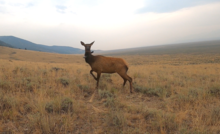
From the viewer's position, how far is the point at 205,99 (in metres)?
5.25

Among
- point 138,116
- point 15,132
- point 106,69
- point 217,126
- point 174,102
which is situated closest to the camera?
point 15,132

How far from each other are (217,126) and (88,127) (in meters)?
3.03

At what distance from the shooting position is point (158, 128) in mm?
3311

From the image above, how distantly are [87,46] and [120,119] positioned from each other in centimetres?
407

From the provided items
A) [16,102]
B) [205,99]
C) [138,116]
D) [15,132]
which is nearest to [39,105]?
[16,102]

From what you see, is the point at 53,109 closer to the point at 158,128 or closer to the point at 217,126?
the point at 158,128

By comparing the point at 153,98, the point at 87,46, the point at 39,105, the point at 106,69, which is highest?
the point at 87,46

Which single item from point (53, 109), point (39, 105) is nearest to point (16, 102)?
point (39, 105)

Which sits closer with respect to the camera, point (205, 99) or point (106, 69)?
point (205, 99)

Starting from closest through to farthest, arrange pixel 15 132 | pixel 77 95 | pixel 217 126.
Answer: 1. pixel 15 132
2. pixel 217 126
3. pixel 77 95

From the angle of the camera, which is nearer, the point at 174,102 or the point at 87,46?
the point at 174,102

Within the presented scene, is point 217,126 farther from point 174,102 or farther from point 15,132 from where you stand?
point 15,132

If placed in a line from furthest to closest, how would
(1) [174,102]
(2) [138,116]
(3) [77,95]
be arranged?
(3) [77,95] → (1) [174,102] → (2) [138,116]

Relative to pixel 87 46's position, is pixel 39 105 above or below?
below
